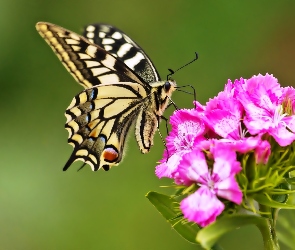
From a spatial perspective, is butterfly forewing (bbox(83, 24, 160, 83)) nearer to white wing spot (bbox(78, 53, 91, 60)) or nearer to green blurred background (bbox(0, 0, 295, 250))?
white wing spot (bbox(78, 53, 91, 60))

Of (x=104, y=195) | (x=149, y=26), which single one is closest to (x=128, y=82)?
(x=104, y=195)

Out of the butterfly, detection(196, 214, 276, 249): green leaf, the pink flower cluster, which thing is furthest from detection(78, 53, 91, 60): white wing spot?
detection(196, 214, 276, 249): green leaf

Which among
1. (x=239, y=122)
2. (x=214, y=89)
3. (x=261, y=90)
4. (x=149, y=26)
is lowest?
Result: (x=239, y=122)

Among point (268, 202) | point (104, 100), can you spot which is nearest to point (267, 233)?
point (268, 202)

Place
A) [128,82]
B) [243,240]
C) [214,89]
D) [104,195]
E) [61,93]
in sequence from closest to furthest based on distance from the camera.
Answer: [128,82]
[243,240]
[104,195]
[214,89]
[61,93]

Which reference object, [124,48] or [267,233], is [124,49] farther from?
[267,233]

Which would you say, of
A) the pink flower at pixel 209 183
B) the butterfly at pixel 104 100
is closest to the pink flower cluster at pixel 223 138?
the pink flower at pixel 209 183

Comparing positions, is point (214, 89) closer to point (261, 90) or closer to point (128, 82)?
point (128, 82)
